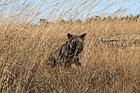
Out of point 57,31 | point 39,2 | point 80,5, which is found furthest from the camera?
point 57,31

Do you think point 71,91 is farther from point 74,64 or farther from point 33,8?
point 33,8

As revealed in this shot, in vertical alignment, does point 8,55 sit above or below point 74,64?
above

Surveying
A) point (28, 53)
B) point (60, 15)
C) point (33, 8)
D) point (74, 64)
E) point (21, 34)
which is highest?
point (33, 8)

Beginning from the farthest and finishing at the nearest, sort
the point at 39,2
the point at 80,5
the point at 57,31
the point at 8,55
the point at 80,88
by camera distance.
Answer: the point at 57,31 → the point at 80,5 → the point at 39,2 → the point at 8,55 → the point at 80,88

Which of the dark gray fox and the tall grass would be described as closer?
the tall grass

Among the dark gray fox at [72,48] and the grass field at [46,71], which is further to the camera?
the dark gray fox at [72,48]

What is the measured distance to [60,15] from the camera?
323 centimetres

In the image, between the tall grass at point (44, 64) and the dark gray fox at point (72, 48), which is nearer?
the tall grass at point (44, 64)

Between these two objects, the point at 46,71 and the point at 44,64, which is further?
the point at 44,64

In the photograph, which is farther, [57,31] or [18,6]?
[57,31]

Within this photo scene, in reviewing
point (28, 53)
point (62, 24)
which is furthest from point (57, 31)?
point (28, 53)

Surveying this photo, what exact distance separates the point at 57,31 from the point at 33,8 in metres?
0.75

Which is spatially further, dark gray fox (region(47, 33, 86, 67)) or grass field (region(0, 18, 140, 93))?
dark gray fox (region(47, 33, 86, 67))

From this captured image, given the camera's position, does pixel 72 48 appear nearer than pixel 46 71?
No
